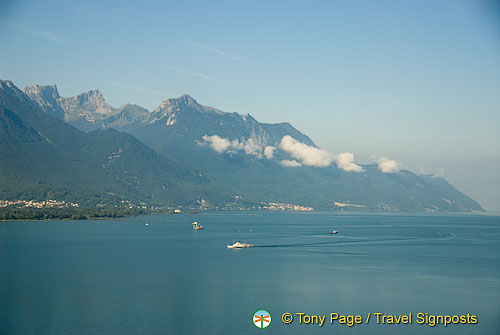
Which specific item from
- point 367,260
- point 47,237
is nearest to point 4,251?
point 47,237

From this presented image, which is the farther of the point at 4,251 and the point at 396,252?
the point at 396,252

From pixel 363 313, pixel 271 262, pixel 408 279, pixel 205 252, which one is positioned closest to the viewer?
pixel 363 313

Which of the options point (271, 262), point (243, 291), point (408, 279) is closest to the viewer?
point (243, 291)

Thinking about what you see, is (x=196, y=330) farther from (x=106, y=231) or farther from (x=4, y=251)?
(x=106, y=231)

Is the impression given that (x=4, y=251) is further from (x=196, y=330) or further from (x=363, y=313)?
(x=363, y=313)

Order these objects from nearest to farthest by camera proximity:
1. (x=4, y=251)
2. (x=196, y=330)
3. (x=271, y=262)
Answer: (x=196, y=330) → (x=271, y=262) → (x=4, y=251)

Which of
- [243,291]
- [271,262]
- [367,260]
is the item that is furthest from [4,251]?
[367,260]
